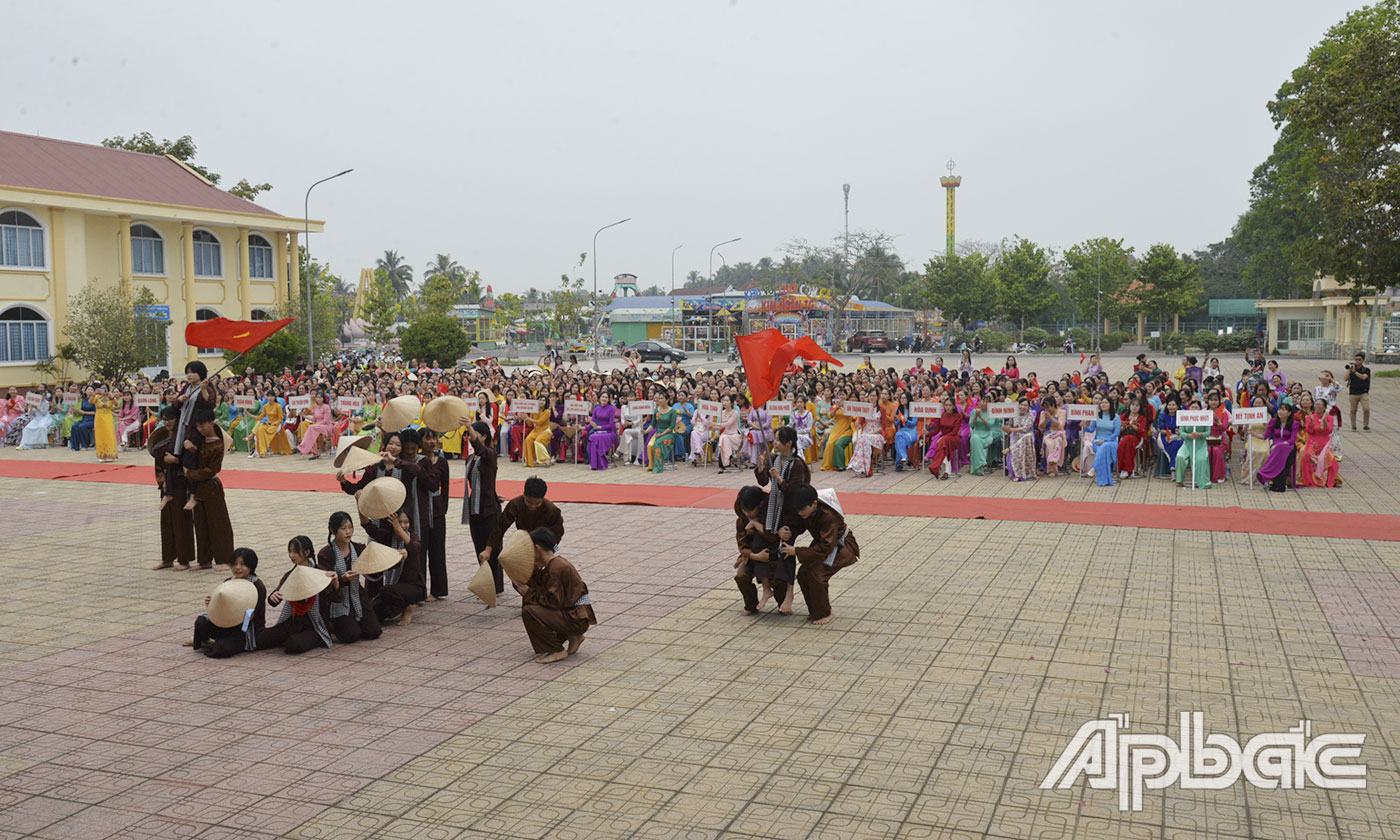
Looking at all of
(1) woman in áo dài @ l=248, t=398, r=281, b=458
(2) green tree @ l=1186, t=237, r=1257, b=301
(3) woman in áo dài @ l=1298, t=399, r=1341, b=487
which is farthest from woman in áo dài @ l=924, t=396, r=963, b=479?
(2) green tree @ l=1186, t=237, r=1257, b=301

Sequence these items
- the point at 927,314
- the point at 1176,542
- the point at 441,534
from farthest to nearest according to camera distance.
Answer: the point at 927,314 < the point at 1176,542 < the point at 441,534

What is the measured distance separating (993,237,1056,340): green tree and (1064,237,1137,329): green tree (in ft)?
6.60

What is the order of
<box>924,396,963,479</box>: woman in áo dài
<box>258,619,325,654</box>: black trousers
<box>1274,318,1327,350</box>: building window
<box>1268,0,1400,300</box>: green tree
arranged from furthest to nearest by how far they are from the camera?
1. <box>1274,318,1327,350</box>: building window
2. <box>1268,0,1400,300</box>: green tree
3. <box>924,396,963,479</box>: woman in áo dài
4. <box>258,619,325,654</box>: black trousers

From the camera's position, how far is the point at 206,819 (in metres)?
5.20

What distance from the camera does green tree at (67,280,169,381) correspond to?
33.3 meters

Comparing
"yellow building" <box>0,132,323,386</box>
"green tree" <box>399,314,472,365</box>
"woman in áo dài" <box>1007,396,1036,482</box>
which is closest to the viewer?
"woman in áo dài" <box>1007,396,1036,482</box>

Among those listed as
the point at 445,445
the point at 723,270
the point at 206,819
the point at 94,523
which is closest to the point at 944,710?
→ the point at 206,819

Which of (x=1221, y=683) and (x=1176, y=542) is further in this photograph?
(x=1176, y=542)

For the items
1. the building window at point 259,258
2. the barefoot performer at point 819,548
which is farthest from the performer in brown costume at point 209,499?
the building window at point 259,258

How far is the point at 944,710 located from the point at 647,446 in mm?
12548

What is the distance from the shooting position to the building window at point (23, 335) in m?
35.2

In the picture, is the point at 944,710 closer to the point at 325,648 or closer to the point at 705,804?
the point at 705,804

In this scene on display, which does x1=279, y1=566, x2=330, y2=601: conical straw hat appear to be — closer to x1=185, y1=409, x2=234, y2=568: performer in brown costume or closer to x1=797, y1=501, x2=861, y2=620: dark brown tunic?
x1=185, y1=409, x2=234, y2=568: performer in brown costume

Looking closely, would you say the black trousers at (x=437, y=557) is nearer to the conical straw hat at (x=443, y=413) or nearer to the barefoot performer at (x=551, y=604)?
the conical straw hat at (x=443, y=413)
